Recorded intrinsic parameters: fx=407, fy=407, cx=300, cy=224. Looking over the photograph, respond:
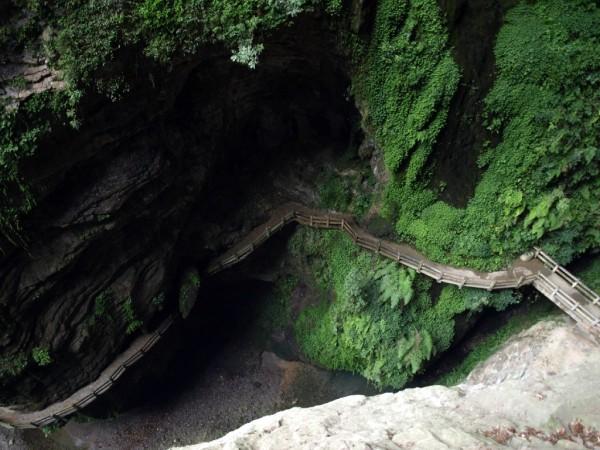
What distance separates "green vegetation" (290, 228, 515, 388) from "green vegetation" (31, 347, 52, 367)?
8.65 meters

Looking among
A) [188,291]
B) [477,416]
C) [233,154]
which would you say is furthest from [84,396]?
[477,416]

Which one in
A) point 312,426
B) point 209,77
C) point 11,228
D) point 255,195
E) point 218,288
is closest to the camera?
point 312,426

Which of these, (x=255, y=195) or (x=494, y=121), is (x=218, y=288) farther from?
(x=494, y=121)

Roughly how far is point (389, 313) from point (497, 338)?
3.67m

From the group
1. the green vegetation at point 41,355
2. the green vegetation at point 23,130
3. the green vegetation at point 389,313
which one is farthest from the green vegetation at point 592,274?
the green vegetation at point 41,355

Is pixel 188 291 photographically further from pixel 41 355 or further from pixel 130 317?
pixel 41 355

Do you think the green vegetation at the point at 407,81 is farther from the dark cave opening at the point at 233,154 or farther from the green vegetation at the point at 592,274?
the green vegetation at the point at 592,274

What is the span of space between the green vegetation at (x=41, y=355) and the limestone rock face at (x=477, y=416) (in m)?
6.13

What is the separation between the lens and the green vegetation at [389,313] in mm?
12688

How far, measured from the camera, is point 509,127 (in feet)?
35.4

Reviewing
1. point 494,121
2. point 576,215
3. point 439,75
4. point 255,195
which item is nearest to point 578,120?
point 494,121

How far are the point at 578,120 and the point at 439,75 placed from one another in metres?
3.57

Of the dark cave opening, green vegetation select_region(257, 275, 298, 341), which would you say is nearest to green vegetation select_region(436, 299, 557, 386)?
green vegetation select_region(257, 275, 298, 341)

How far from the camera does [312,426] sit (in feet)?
26.7
